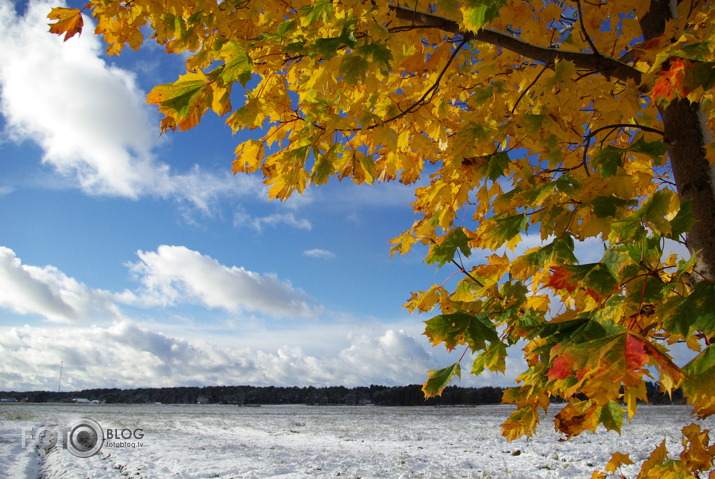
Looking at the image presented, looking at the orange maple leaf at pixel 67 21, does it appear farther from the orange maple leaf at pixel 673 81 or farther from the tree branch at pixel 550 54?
the orange maple leaf at pixel 673 81

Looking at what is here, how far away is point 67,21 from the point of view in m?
2.22

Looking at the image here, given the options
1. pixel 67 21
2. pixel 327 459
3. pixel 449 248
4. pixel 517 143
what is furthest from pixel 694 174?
pixel 327 459

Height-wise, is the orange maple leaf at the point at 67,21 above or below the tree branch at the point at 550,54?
above

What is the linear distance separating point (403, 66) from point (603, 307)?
4.62ft

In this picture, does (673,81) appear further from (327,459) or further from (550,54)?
(327,459)

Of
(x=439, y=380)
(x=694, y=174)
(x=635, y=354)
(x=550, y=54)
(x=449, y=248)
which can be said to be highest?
(x=550, y=54)

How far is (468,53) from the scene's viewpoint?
2.22 m

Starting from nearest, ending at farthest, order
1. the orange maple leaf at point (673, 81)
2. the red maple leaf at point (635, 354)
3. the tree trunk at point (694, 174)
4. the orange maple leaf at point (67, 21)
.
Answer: the red maple leaf at point (635, 354), the orange maple leaf at point (673, 81), the tree trunk at point (694, 174), the orange maple leaf at point (67, 21)

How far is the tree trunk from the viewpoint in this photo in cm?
185

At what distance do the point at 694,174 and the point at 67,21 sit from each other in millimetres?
3145

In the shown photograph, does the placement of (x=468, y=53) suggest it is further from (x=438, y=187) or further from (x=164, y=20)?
(x=164, y=20)

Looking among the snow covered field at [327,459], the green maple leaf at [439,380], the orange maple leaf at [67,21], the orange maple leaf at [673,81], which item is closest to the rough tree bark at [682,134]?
the orange maple leaf at [673,81]

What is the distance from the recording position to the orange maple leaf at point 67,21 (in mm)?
2189

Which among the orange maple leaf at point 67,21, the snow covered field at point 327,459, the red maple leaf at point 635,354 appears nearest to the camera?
the red maple leaf at point 635,354
